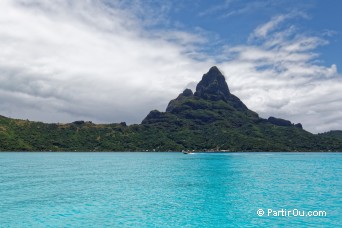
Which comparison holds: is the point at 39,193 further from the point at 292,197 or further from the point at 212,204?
the point at 292,197

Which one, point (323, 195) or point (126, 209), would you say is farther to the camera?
point (323, 195)

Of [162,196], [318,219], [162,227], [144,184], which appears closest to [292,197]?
[318,219]

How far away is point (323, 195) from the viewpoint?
67125 mm

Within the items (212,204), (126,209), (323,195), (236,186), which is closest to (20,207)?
(126,209)

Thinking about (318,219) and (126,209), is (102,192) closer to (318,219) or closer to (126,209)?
(126,209)

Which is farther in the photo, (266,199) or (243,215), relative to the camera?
(266,199)

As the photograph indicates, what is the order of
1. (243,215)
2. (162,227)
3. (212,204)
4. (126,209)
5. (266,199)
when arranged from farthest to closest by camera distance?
(266,199)
(212,204)
(126,209)
(243,215)
(162,227)

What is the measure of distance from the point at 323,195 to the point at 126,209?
4330 cm

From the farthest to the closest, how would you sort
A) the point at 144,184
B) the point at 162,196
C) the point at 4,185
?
the point at 144,184
the point at 4,185
the point at 162,196

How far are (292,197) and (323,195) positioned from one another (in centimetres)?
823

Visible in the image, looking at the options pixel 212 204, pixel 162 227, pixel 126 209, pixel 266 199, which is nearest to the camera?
pixel 162 227

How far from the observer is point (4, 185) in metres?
81.2

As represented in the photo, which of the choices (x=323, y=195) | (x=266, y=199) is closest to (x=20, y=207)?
(x=266, y=199)

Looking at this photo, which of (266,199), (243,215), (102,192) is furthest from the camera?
(102,192)
